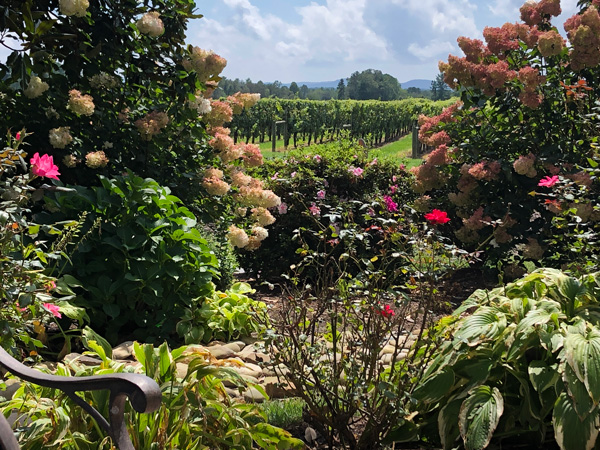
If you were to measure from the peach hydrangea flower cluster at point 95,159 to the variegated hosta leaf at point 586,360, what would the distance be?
2.81 metres

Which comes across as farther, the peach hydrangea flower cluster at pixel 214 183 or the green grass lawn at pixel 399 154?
the green grass lawn at pixel 399 154

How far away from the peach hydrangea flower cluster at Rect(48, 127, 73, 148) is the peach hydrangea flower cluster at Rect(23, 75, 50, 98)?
0.80 feet

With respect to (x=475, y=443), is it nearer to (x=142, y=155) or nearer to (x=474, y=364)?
(x=474, y=364)

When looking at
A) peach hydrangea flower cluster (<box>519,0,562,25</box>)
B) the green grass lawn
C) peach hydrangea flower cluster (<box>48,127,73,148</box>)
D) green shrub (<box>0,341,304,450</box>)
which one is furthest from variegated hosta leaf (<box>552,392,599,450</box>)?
the green grass lawn

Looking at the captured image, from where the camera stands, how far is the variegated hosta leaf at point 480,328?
256 cm

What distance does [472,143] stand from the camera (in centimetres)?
557

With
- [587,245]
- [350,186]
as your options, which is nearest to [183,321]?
[587,245]

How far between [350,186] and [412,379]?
13.0ft

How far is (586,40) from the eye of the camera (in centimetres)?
490

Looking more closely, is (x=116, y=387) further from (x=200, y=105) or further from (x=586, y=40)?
(x=586, y=40)

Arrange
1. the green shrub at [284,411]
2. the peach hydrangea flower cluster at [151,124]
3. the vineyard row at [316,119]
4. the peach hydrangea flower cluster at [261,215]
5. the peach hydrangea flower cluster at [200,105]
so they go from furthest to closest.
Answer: the vineyard row at [316,119] < the peach hydrangea flower cluster at [261,215] < the peach hydrangea flower cluster at [200,105] < the peach hydrangea flower cluster at [151,124] < the green shrub at [284,411]

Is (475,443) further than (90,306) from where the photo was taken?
No

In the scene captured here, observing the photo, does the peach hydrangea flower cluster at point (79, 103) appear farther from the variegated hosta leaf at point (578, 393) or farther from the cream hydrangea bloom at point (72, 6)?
the variegated hosta leaf at point (578, 393)

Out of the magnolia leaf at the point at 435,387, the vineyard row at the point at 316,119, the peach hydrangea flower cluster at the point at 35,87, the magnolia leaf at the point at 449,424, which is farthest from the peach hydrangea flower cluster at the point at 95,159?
the vineyard row at the point at 316,119
